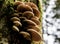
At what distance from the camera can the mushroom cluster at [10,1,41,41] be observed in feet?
5.41

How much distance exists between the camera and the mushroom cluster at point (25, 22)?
1650mm

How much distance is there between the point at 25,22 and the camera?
171 cm

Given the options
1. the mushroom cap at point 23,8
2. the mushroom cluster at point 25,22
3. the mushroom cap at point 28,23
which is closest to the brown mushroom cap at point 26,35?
the mushroom cluster at point 25,22

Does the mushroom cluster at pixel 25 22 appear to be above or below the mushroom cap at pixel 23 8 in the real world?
below

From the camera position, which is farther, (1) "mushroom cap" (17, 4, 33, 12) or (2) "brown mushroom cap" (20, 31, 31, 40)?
(1) "mushroom cap" (17, 4, 33, 12)

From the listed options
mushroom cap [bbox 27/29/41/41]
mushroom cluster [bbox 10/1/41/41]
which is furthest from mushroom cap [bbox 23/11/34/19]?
mushroom cap [bbox 27/29/41/41]

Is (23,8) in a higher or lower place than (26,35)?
higher

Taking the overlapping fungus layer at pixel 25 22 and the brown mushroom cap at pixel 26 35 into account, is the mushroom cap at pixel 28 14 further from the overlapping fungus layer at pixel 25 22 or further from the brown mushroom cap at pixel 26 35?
the brown mushroom cap at pixel 26 35

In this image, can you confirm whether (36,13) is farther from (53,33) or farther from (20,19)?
(53,33)

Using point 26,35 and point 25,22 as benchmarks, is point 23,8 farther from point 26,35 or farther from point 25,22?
point 26,35

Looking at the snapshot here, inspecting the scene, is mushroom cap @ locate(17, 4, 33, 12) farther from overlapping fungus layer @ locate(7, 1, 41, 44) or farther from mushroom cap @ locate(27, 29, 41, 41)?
mushroom cap @ locate(27, 29, 41, 41)

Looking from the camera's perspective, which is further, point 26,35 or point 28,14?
point 28,14

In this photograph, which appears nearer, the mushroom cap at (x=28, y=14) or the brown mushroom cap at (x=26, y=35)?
the brown mushroom cap at (x=26, y=35)

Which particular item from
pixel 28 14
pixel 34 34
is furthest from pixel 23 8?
pixel 34 34
